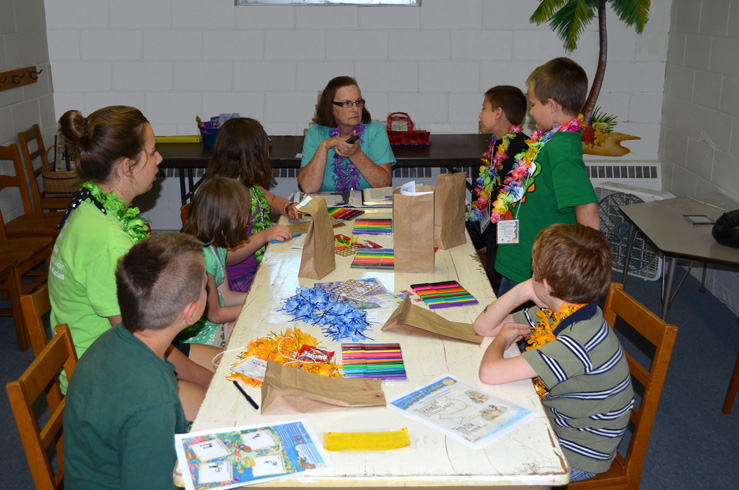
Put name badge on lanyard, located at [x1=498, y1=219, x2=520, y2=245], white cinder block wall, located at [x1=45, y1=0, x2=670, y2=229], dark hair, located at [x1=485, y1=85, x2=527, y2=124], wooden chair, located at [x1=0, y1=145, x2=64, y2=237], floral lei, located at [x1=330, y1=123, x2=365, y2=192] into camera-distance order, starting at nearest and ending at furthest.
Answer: name badge on lanyard, located at [x1=498, y1=219, x2=520, y2=245]
dark hair, located at [x1=485, y1=85, x2=527, y2=124]
floral lei, located at [x1=330, y1=123, x2=365, y2=192]
wooden chair, located at [x1=0, y1=145, x2=64, y2=237]
white cinder block wall, located at [x1=45, y1=0, x2=670, y2=229]

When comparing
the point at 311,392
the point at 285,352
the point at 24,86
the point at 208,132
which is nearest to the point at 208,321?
the point at 285,352

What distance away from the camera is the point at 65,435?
5.41ft

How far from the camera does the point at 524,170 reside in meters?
2.84

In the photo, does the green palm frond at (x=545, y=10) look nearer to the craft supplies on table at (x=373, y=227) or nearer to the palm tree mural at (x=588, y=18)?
the palm tree mural at (x=588, y=18)

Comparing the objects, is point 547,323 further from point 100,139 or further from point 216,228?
point 100,139

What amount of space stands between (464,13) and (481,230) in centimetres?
246

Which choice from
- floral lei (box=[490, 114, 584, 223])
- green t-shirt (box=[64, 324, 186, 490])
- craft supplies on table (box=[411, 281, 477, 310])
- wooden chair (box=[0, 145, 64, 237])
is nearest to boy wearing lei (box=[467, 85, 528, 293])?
floral lei (box=[490, 114, 584, 223])

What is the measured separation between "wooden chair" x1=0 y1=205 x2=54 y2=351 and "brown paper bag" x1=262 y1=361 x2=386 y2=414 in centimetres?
253

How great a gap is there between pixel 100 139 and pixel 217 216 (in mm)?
525

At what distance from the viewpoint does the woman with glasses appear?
374cm

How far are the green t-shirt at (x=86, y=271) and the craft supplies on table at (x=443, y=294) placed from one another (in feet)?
3.16

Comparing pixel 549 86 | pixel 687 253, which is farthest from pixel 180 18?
pixel 687 253

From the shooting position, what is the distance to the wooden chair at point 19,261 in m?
3.71

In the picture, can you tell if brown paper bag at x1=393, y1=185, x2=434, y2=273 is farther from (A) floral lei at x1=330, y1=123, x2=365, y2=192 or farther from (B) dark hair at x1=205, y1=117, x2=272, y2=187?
(A) floral lei at x1=330, y1=123, x2=365, y2=192
